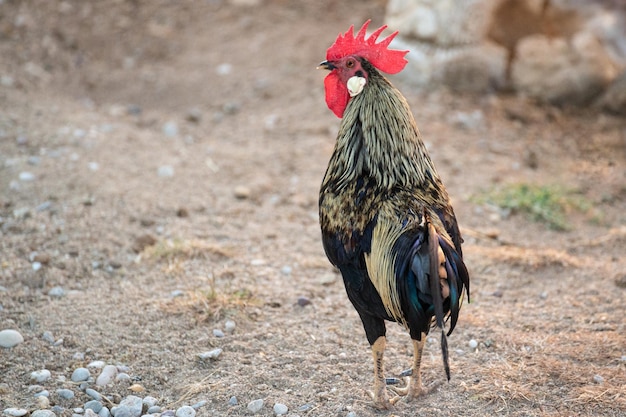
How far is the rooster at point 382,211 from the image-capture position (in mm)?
3090

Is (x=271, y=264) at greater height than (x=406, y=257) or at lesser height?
lesser

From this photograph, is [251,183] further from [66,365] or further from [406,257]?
[406,257]

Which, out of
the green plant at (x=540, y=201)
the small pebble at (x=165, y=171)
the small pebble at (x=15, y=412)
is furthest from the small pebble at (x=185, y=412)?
the green plant at (x=540, y=201)

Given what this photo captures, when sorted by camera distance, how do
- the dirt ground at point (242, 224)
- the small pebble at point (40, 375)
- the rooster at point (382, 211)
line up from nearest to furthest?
the rooster at point (382, 211) < the small pebble at point (40, 375) < the dirt ground at point (242, 224)

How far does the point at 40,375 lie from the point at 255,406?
1189 mm

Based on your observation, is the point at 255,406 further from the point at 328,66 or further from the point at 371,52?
the point at 371,52

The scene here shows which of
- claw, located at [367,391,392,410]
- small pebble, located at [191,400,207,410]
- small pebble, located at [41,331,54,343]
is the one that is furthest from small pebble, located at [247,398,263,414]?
small pebble, located at [41,331,54,343]

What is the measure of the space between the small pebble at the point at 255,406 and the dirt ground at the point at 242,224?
39mm

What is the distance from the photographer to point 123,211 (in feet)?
18.7

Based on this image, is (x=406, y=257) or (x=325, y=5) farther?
(x=325, y=5)

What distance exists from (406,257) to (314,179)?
3466 mm

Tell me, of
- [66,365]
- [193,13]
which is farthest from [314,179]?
[193,13]

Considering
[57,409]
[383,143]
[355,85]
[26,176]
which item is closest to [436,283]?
[383,143]

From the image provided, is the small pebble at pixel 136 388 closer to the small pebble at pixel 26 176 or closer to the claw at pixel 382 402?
the claw at pixel 382 402
